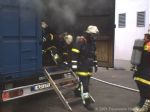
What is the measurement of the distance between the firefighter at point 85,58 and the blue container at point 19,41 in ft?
2.66

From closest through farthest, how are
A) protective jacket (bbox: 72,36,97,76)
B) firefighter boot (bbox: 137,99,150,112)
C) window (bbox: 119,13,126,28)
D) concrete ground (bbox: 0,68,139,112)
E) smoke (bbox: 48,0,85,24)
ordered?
firefighter boot (bbox: 137,99,150,112)
concrete ground (bbox: 0,68,139,112)
protective jacket (bbox: 72,36,97,76)
smoke (bbox: 48,0,85,24)
window (bbox: 119,13,126,28)

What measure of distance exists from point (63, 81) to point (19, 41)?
1.56 metres

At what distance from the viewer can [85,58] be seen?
7.58 metres

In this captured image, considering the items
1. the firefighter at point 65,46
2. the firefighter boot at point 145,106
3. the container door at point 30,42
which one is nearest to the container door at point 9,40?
the container door at point 30,42

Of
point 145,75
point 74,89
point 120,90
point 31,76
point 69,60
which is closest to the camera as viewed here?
point 145,75

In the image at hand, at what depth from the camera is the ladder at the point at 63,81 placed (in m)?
7.20

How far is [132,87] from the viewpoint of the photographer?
10.1 meters

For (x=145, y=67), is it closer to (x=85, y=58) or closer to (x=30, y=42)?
(x=85, y=58)

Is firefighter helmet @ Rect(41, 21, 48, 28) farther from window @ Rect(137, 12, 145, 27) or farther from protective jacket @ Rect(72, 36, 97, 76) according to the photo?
window @ Rect(137, 12, 145, 27)

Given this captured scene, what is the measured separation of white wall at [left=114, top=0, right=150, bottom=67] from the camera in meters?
14.0

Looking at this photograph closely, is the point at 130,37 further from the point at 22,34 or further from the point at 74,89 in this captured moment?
the point at 22,34

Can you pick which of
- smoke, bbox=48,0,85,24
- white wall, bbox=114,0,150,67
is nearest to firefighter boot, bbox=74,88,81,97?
smoke, bbox=48,0,85,24

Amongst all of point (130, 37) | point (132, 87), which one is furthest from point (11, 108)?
point (130, 37)

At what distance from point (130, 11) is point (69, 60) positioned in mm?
6736
